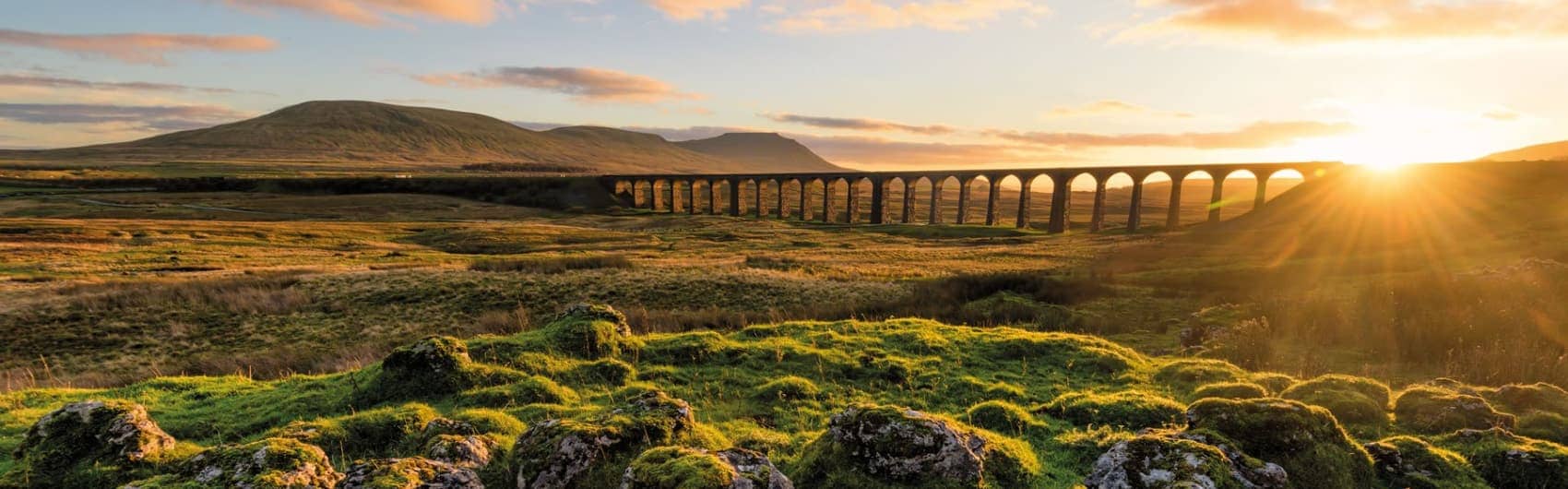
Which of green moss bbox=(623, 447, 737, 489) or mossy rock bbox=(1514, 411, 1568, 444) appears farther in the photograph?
mossy rock bbox=(1514, 411, 1568, 444)

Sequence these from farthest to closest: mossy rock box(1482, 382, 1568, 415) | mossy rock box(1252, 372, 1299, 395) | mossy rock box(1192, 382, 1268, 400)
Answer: mossy rock box(1252, 372, 1299, 395)
mossy rock box(1192, 382, 1268, 400)
mossy rock box(1482, 382, 1568, 415)

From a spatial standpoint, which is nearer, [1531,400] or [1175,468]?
[1175,468]

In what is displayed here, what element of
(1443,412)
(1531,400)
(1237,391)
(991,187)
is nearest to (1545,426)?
(1443,412)

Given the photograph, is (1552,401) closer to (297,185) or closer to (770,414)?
(770,414)

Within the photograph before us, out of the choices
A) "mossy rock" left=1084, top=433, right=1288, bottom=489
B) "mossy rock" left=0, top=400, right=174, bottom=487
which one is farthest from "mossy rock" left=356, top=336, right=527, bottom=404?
"mossy rock" left=1084, top=433, right=1288, bottom=489

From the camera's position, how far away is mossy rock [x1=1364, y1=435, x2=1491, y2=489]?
649 cm

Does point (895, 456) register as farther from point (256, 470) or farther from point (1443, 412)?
point (1443, 412)

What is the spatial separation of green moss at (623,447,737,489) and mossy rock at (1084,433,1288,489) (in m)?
3.29

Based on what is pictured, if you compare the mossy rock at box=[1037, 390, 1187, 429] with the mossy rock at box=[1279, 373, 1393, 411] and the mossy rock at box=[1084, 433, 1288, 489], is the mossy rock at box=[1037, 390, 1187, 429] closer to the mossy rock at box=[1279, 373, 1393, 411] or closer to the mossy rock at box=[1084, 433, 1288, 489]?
the mossy rock at box=[1279, 373, 1393, 411]

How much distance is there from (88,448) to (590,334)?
24.1 ft

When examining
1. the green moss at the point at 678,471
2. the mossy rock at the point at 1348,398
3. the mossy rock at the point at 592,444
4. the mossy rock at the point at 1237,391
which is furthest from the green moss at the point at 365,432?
the mossy rock at the point at 1348,398

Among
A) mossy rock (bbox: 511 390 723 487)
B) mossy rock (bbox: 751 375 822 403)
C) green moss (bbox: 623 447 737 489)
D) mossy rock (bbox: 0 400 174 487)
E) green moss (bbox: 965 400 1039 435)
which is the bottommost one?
mossy rock (bbox: 751 375 822 403)

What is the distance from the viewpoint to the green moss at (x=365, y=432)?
780cm

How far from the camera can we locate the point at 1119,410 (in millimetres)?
9508
